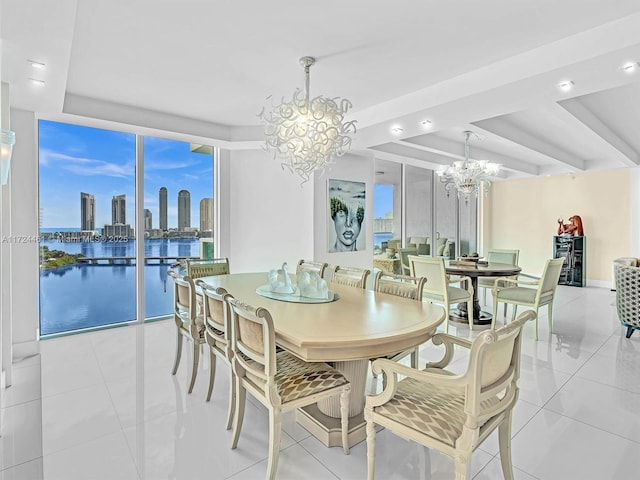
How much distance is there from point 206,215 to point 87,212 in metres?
1.51

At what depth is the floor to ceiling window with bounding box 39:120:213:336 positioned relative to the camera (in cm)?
427

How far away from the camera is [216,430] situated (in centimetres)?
231

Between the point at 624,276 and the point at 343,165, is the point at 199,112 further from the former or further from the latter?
the point at 624,276

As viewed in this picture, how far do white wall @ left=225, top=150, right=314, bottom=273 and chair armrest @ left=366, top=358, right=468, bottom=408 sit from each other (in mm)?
3736

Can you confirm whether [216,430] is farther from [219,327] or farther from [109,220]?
[109,220]

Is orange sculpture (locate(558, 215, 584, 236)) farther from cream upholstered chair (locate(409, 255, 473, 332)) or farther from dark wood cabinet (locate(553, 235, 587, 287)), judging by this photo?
cream upholstered chair (locate(409, 255, 473, 332))

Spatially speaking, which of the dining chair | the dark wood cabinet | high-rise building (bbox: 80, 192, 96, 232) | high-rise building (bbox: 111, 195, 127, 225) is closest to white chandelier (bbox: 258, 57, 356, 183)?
the dining chair

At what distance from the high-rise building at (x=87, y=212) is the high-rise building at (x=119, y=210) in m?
0.21

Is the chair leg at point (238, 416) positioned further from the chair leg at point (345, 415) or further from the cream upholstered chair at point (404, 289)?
the cream upholstered chair at point (404, 289)

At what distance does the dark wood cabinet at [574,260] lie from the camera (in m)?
7.75

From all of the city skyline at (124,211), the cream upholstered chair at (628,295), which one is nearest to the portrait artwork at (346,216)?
the city skyline at (124,211)

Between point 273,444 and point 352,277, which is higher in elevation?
point 352,277

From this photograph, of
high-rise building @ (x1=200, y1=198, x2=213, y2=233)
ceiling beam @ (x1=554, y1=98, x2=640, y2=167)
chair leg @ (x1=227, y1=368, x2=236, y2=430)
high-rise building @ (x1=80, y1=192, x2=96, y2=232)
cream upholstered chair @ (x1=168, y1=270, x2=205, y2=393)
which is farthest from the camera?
high-rise building @ (x1=200, y1=198, x2=213, y2=233)

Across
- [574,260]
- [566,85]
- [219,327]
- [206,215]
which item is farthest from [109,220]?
[574,260]
